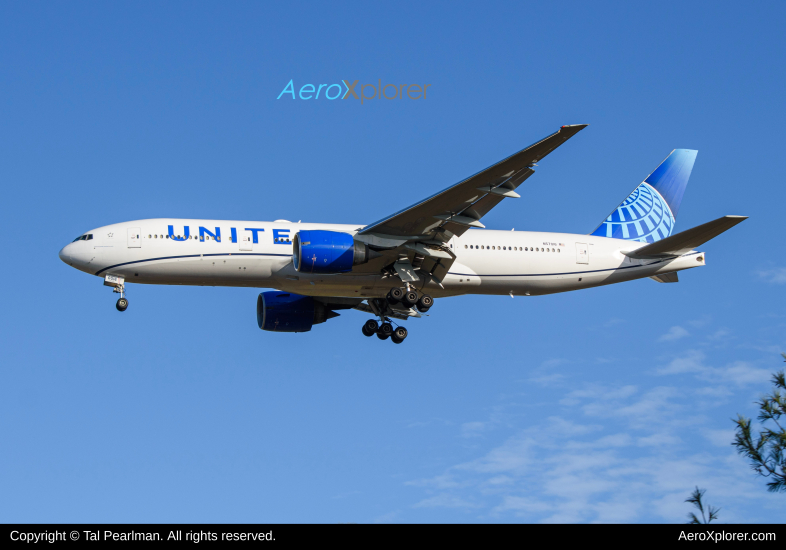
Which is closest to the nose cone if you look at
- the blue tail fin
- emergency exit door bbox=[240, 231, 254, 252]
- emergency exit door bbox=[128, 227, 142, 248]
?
emergency exit door bbox=[128, 227, 142, 248]

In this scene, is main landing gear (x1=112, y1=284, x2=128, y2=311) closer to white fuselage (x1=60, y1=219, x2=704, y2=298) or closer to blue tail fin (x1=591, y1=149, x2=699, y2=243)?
white fuselage (x1=60, y1=219, x2=704, y2=298)

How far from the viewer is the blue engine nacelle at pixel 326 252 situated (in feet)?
90.6

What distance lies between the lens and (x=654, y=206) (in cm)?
3703

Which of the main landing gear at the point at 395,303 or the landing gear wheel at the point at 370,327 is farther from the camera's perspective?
the landing gear wheel at the point at 370,327

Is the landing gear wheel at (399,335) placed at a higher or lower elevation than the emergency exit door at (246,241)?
lower

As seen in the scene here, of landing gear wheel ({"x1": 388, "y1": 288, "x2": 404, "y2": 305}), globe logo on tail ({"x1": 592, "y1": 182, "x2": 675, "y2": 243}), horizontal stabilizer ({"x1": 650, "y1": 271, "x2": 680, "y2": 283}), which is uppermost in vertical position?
globe logo on tail ({"x1": 592, "y1": 182, "x2": 675, "y2": 243})

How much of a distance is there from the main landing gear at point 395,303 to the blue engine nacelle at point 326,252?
227 cm

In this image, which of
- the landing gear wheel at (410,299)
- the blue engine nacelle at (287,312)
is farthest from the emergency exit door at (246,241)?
the blue engine nacelle at (287,312)

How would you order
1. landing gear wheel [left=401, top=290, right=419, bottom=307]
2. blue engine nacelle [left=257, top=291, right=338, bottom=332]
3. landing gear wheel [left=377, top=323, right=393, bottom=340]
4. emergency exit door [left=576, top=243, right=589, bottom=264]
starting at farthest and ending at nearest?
blue engine nacelle [left=257, top=291, right=338, bottom=332], landing gear wheel [left=377, top=323, right=393, bottom=340], emergency exit door [left=576, top=243, right=589, bottom=264], landing gear wheel [left=401, top=290, right=419, bottom=307]

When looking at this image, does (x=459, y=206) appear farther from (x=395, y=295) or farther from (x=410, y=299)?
(x=395, y=295)

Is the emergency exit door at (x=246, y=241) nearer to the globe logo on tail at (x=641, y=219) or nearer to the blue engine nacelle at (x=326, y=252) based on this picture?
the blue engine nacelle at (x=326, y=252)

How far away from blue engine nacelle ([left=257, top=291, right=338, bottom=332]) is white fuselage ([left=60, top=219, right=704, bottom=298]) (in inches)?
154

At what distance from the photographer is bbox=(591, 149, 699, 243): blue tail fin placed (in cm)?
3522
